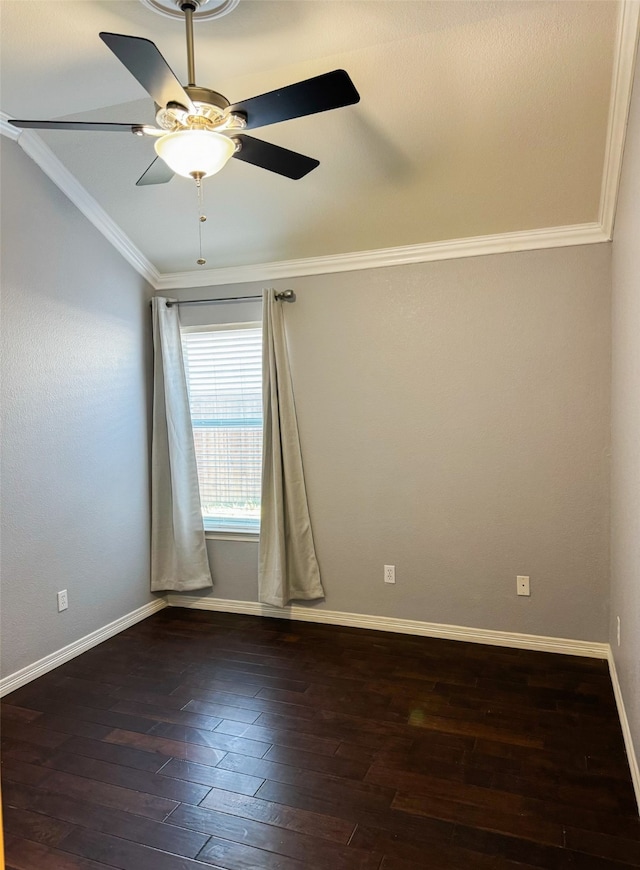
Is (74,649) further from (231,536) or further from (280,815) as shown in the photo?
(280,815)

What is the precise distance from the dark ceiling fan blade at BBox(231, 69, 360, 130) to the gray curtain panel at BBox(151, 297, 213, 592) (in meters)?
2.45

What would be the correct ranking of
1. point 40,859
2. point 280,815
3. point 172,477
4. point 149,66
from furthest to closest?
point 172,477 < point 280,815 < point 40,859 < point 149,66

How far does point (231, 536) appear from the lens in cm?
427

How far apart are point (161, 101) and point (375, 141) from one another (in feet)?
4.60

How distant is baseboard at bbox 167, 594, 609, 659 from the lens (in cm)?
344

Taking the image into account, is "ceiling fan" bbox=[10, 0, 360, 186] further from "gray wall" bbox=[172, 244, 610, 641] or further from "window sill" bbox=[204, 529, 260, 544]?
"window sill" bbox=[204, 529, 260, 544]

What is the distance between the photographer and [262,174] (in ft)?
10.8

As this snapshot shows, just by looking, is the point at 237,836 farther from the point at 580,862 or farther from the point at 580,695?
the point at 580,695

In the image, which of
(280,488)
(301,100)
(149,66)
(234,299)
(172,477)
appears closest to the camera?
(149,66)

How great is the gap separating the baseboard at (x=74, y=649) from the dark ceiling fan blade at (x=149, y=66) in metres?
2.85

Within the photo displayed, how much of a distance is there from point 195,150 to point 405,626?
3.00m

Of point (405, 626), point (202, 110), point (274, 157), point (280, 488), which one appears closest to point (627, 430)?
point (274, 157)

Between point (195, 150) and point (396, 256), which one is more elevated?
point (396, 256)

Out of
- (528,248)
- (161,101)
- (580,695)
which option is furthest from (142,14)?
(580,695)
